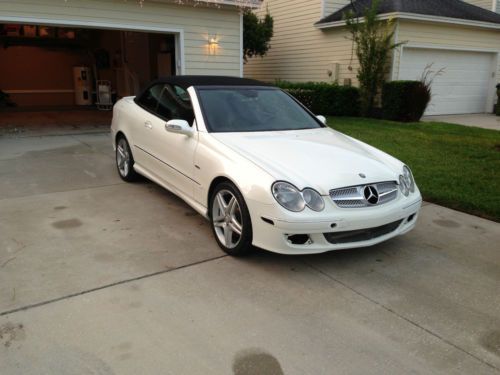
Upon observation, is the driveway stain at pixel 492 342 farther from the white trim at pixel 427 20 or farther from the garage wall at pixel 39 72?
the garage wall at pixel 39 72

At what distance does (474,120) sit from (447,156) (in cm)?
700

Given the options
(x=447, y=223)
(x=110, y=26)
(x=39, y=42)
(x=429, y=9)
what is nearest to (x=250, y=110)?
(x=447, y=223)

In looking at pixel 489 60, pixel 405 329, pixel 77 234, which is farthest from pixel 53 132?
pixel 489 60

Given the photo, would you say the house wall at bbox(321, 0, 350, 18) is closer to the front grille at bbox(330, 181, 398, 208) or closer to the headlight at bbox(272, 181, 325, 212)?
the front grille at bbox(330, 181, 398, 208)

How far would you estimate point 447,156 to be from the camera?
7.93 metres

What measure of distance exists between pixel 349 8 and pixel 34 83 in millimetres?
11922

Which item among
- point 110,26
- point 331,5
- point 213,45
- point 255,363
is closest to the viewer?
point 255,363

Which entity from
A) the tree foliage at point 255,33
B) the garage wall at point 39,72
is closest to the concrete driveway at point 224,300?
the tree foliage at point 255,33

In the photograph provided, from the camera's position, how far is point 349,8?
1545 centimetres

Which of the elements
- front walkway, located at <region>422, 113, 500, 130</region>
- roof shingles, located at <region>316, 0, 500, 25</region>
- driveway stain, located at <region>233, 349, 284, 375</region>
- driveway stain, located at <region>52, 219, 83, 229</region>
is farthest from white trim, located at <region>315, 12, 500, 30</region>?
driveway stain, located at <region>233, 349, 284, 375</region>

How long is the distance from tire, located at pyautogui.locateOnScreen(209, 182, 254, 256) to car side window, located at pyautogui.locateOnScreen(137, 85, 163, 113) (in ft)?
6.30

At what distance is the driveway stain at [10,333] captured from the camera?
8.67 ft

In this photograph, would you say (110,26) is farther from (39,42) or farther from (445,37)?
(445,37)

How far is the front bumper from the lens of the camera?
11.1 ft
